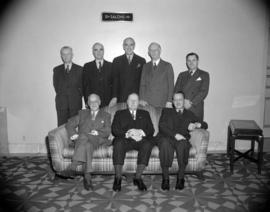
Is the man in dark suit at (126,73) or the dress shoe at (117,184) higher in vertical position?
the man in dark suit at (126,73)

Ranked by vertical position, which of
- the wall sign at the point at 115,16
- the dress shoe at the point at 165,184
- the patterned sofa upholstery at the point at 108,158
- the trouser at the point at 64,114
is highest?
the wall sign at the point at 115,16

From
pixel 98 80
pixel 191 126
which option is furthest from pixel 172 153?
pixel 98 80

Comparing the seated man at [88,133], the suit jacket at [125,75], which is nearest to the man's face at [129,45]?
the suit jacket at [125,75]

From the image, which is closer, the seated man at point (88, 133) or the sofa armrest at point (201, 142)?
the seated man at point (88, 133)

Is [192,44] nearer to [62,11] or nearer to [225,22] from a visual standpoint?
[225,22]

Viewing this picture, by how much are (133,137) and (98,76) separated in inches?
40.4

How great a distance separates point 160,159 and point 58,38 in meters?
2.37

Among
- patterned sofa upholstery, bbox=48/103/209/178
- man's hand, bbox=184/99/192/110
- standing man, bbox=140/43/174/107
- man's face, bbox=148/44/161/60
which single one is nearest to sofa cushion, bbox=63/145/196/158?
patterned sofa upholstery, bbox=48/103/209/178

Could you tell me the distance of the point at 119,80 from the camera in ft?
13.6

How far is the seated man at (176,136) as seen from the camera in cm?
340

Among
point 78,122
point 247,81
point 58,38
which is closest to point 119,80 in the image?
point 78,122

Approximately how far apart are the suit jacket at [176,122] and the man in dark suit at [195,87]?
0.26 metres

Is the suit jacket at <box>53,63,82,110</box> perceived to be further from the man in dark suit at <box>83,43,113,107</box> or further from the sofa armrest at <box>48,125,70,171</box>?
the sofa armrest at <box>48,125,70,171</box>

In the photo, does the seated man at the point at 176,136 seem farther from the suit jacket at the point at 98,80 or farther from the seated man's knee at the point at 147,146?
the suit jacket at the point at 98,80
